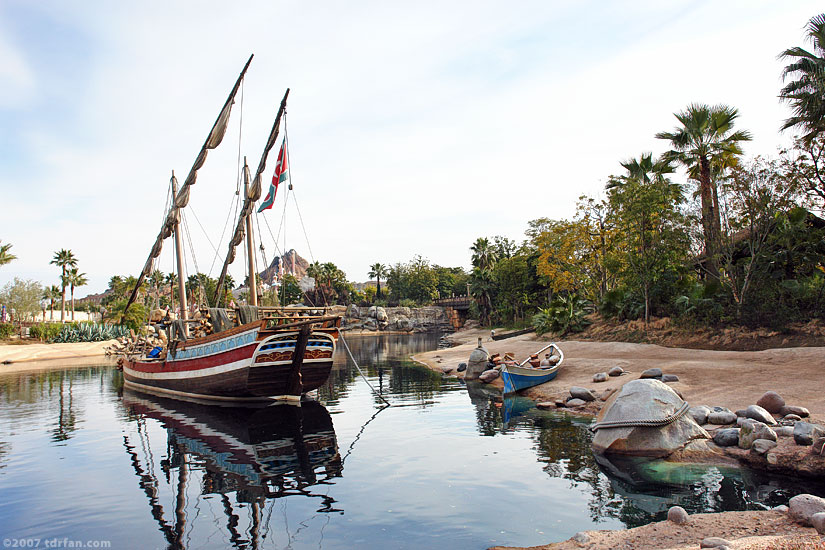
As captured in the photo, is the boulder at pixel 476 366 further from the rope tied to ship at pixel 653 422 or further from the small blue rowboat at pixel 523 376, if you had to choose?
the rope tied to ship at pixel 653 422

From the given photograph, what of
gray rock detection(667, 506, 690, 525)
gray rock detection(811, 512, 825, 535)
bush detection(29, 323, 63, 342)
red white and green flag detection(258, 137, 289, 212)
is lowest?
gray rock detection(667, 506, 690, 525)

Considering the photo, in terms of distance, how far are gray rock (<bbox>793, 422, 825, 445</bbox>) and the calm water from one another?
51.2 inches

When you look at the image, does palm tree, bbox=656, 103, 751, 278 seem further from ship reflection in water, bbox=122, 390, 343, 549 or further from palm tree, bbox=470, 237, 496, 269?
palm tree, bbox=470, 237, 496, 269

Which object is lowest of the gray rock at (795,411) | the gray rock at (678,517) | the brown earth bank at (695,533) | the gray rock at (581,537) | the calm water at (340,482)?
the calm water at (340,482)

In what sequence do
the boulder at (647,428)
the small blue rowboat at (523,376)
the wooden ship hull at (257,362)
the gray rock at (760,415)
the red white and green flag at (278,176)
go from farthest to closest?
the red white and green flag at (278,176) < the small blue rowboat at (523,376) < the wooden ship hull at (257,362) < the gray rock at (760,415) < the boulder at (647,428)

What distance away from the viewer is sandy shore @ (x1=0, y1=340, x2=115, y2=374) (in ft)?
172

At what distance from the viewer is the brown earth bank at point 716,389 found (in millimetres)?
6875

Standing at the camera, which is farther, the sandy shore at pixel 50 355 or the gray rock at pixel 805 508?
the sandy shore at pixel 50 355

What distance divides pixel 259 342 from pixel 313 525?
1176 centimetres

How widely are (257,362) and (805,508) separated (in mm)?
17155

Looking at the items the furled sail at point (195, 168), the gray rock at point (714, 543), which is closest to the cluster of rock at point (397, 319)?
the furled sail at point (195, 168)

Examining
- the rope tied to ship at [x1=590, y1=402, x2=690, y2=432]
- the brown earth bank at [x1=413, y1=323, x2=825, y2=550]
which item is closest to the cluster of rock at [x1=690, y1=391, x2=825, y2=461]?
the brown earth bank at [x1=413, y1=323, x2=825, y2=550]

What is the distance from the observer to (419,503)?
372 inches

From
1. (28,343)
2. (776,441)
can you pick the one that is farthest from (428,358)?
(28,343)
